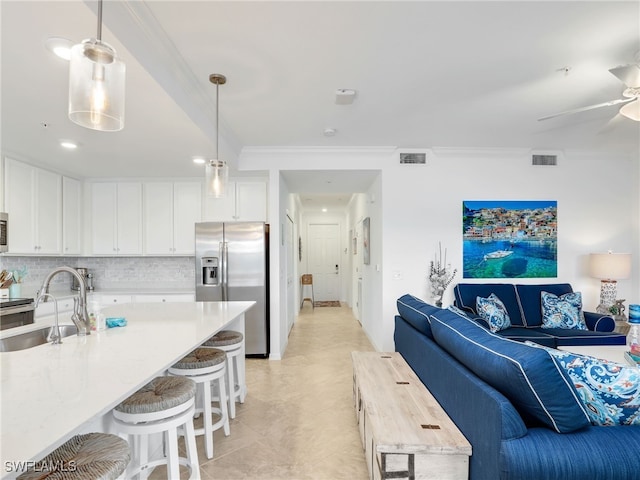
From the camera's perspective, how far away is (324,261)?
383 inches

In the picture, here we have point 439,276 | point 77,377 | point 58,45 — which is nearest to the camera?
point 77,377

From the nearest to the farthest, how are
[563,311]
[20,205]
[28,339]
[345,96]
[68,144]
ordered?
1. [28,339]
2. [345,96]
3. [68,144]
4. [20,205]
5. [563,311]

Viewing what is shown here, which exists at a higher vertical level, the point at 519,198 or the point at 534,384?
the point at 519,198

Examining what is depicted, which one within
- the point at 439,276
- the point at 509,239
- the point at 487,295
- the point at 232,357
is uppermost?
the point at 509,239

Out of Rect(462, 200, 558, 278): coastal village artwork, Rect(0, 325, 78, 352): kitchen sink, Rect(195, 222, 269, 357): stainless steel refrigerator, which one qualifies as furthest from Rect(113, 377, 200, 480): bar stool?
Rect(462, 200, 558, 278): coastal village artwork

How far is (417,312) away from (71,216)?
450cm

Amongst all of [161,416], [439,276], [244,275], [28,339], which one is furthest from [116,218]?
[439,276]

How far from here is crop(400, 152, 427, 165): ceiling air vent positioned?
4.45 metres

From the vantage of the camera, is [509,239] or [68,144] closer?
[68,144]

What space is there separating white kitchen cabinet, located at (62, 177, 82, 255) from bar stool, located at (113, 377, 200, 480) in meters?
3.60

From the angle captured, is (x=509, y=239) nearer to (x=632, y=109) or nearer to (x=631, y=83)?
(x=632, y=109)

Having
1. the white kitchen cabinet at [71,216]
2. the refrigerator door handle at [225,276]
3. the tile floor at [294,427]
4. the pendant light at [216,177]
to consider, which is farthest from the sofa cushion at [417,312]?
the white kitchen cabinet at [71,216]

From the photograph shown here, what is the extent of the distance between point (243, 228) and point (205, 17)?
272 cm

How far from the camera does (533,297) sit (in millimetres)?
4105
